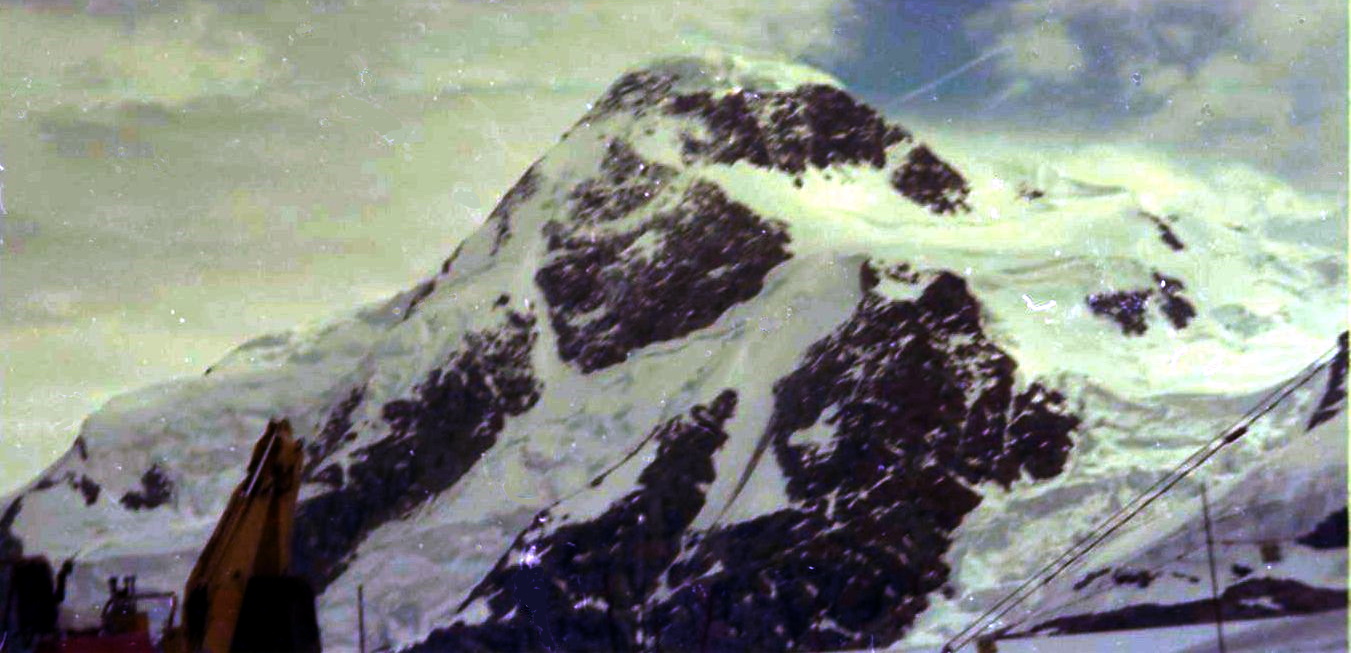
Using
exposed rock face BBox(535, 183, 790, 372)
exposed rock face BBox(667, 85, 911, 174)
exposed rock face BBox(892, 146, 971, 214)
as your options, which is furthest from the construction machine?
exposed rock face BBox(667, 85, 911, 174)

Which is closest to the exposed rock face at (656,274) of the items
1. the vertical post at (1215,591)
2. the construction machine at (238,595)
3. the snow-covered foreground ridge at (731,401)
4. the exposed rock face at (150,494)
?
the snow-covered foreground ridge at (731,401)

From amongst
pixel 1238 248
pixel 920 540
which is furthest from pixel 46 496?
pixel 1238 248

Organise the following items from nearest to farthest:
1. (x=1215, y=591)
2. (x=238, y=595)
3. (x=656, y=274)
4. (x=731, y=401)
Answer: (x=238, y=595) < (x=1215, y=591) < (x=731, y=401) < (x=656, y=274)

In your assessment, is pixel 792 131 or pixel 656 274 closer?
pixel 656 274

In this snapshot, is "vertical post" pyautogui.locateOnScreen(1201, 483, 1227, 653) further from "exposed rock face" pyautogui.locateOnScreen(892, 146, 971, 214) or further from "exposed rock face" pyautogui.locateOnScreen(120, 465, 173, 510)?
"exposed rock face" pyautogui.locateOnScreen(120, 465, 173, 510)

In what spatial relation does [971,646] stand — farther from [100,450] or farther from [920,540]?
[100,450]

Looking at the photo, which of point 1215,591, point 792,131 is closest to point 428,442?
point 792,131

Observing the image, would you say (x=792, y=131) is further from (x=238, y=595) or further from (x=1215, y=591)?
(x=238, y=595)
